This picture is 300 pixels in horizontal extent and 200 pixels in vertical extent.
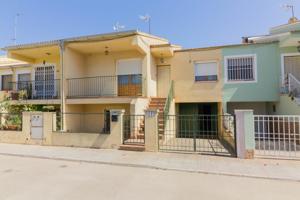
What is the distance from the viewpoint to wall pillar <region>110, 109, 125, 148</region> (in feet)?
32.4

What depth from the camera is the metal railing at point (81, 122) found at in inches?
476

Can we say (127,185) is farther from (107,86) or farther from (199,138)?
(107,86)

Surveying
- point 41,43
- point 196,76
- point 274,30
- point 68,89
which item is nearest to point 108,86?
point 68,89

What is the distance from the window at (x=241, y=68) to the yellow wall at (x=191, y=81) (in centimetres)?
60

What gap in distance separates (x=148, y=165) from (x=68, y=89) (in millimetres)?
8306

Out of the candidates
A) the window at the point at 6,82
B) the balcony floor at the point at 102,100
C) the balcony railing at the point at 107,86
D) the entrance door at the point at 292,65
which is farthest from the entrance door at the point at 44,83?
the entrance door at the point at 292,65

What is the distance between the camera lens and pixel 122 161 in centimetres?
788

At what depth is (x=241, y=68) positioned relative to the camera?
44.0ft

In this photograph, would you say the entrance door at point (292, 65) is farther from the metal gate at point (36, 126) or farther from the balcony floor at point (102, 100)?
the metal gate at point (36, 126)

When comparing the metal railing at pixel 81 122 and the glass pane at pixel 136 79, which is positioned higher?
the glass pane at pixel 136 79

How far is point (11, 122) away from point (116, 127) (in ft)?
24.4

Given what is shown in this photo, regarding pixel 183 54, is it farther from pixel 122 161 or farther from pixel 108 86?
pixel 122 161

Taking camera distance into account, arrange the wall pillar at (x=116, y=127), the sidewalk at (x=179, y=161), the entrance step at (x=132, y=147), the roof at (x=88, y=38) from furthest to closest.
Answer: the roof at (x=88, y=38)
the wall pillar at (x=116, y=127)
the entrance step at (x=132, y=147)
the sidewalk at (x=179, y=161)

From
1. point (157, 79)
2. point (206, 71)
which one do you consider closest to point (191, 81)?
point (206, 71)
